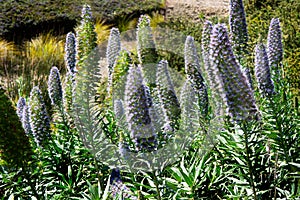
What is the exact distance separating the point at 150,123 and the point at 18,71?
7702mm

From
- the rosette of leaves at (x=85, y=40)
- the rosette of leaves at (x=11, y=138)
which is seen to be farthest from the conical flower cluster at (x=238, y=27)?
the rosette of leaves at (x=11, y=138)

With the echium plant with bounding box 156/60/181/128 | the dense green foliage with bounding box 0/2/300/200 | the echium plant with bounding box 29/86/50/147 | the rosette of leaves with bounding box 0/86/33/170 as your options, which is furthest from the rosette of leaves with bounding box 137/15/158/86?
the rosette of leaves with bounding box 0/86/33/170

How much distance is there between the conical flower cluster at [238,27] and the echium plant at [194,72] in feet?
0.79

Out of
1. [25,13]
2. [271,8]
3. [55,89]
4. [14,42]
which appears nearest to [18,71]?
[14,42]

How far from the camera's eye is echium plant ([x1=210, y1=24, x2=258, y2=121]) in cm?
177

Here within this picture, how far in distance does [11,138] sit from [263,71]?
1.46 m

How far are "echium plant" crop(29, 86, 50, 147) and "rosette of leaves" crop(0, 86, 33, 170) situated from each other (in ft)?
1.86

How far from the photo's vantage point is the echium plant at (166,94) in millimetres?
2369

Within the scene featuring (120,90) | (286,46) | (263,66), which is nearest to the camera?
(120,90)

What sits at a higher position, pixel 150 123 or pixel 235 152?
pixel 150 123

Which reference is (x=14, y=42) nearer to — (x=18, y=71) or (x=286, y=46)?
(x=18, y=71)

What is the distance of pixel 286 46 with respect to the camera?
6859 millimetres

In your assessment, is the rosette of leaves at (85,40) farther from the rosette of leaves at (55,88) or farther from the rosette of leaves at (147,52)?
the rosette of leaves at (55,88)

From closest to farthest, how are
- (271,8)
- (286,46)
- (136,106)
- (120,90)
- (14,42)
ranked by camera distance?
(136,106) → (120,90) → (286,46) → (271,8) → (14,42)
